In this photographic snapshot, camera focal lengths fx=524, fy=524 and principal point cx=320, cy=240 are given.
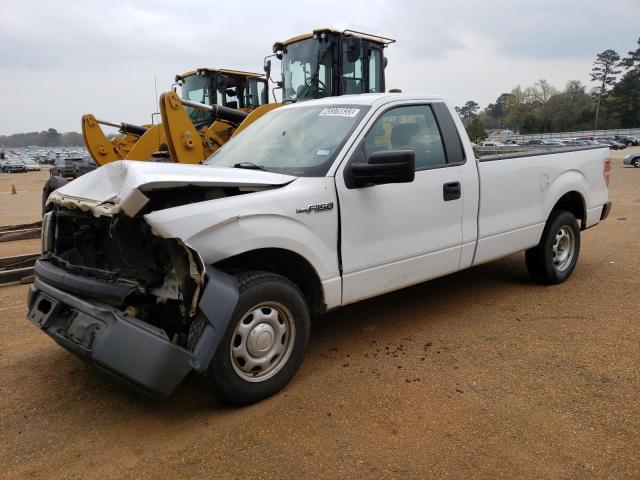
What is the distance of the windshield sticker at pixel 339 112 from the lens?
405 centimetres

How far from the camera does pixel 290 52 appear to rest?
1011 cm

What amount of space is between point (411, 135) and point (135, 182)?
235cm

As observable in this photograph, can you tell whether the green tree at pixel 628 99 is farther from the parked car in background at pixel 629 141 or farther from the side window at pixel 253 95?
Result: the side window at pixel 253 95

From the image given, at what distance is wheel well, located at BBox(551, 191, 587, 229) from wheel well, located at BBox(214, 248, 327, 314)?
3430 millimetres

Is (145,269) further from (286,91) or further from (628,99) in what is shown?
(628,99)

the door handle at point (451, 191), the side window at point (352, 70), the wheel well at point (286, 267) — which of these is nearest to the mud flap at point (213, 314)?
the wheel well at point (286, 267)

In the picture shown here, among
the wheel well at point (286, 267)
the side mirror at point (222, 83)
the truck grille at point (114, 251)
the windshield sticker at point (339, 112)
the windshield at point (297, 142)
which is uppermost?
the side mirror at point (222, 83)

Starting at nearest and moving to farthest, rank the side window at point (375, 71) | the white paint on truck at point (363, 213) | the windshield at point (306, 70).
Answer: the white paint on truck at point (363, 213) → the windshield at point (306, 70) → the side window at point (375, 71)

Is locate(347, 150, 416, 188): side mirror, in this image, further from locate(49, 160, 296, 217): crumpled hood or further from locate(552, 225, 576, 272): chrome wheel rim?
locate(552, 225, 576, 272): chrome wheel rim

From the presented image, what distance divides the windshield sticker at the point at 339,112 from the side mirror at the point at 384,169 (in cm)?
56

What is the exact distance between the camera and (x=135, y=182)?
2854mm

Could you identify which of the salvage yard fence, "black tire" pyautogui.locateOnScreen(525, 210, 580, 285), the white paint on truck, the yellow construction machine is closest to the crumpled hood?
the white paint on truck

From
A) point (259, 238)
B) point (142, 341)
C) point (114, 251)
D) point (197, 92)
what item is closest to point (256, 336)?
point (259, 238)

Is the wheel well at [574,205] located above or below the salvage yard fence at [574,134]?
below
